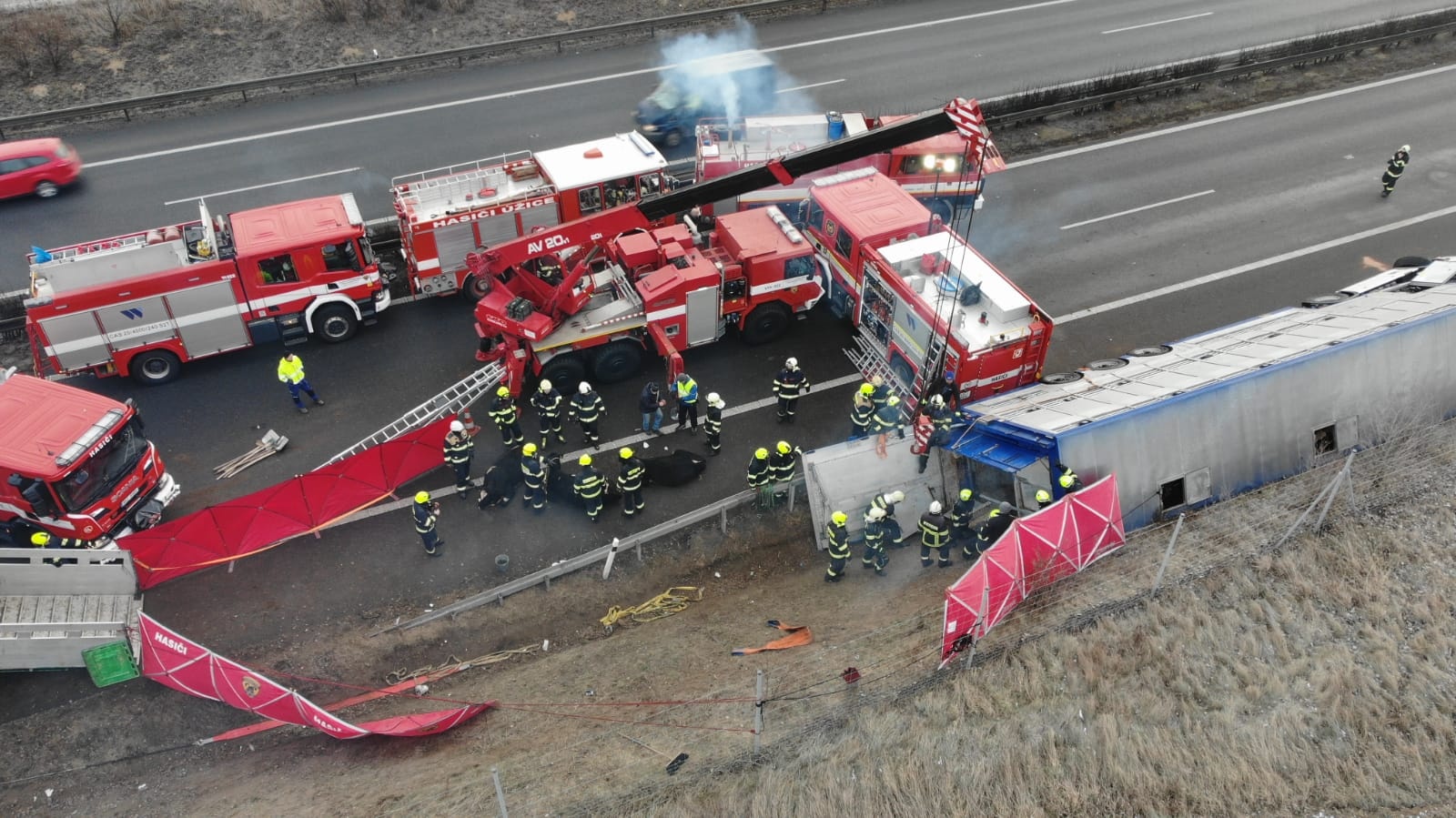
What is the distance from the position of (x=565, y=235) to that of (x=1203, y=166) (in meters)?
17.4

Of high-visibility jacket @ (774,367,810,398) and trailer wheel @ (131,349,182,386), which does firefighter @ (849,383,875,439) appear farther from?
trailer wheel @ (131,349,182,386)

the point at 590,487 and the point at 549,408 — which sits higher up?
the point at 549,408

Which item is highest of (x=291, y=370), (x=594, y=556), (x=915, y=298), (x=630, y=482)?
(x=291, y=370)

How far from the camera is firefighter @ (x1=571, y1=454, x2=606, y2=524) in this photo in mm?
14617

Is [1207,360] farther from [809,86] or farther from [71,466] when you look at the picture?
[71,466]

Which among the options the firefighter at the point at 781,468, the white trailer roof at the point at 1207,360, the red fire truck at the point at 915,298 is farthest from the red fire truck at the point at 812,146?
the firefighter at the point at 781,468

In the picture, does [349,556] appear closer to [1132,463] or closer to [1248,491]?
[1132,463]

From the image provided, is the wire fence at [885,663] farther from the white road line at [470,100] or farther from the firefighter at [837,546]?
the white road line at [470,100]

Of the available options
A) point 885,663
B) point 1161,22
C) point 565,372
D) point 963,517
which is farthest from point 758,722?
point 1161,22

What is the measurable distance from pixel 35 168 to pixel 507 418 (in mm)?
15100

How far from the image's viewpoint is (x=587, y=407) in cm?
1591

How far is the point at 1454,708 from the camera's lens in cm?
1023

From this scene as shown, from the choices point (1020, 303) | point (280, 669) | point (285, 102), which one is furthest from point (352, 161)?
point (1020, 303)

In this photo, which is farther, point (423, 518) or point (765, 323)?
point (765, 323)
